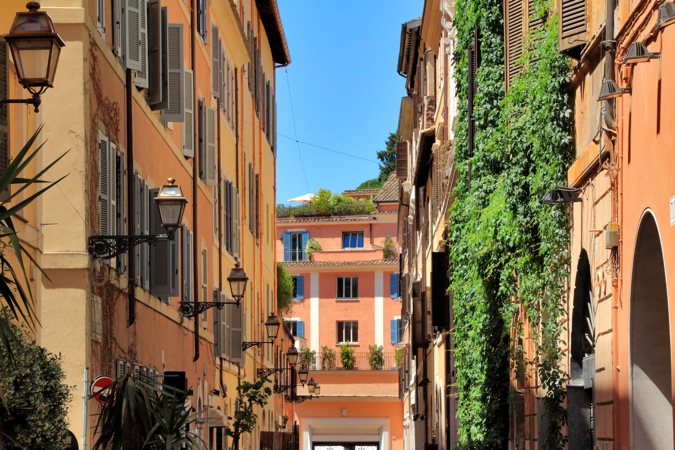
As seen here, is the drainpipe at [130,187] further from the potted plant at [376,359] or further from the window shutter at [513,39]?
the potted plant at [376,359]

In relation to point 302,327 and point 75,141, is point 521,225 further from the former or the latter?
point 302,327

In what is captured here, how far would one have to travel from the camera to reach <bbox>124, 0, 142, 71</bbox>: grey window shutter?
18.3 m

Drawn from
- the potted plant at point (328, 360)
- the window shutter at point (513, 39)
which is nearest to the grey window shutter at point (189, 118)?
the window shutter at point (513, 39)

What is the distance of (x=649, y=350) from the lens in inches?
454

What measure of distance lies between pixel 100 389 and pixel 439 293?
1542 centimetres

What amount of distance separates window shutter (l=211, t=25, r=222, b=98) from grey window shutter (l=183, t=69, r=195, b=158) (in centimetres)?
426

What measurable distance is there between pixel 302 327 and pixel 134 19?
186ft

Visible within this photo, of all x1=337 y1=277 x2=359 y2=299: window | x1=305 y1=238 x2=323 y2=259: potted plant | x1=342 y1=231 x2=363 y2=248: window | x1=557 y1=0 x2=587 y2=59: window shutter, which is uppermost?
x1=342 y1=231 x2=363 y2=248: window

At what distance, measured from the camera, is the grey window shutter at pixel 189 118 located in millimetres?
23077

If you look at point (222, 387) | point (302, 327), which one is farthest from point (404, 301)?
point (222, 387)

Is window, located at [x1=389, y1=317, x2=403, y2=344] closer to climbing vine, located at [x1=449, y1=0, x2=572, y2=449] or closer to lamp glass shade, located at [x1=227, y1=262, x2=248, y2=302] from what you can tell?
lamp glass shade, located at [x1=227, y1=262, x2=248, y2=302]

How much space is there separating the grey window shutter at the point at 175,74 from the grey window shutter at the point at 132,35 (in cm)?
282

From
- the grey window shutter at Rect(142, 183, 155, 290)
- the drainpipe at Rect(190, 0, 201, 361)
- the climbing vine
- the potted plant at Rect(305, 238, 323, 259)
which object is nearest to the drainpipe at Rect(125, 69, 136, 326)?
the grey window shutter at Rect(142, 183, 155, 290)

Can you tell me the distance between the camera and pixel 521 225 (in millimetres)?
16156
